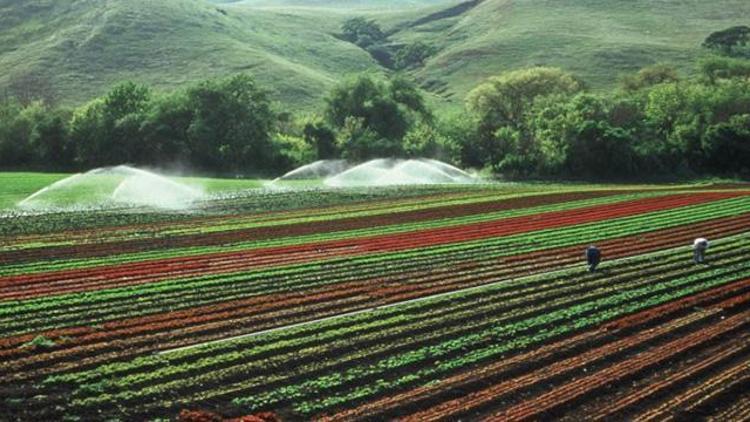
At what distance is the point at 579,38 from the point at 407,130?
7515 cm

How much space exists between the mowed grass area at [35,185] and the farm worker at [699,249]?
45.1 meters

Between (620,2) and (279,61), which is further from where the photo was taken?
(620,2)

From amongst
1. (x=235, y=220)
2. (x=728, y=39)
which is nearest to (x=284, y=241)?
(x=235, y=220)

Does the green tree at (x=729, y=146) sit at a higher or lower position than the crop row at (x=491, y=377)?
higher

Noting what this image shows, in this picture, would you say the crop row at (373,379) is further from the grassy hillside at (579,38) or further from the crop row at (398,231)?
the grassy hillside at (579,38)

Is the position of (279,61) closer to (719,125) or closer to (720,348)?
(719,125)

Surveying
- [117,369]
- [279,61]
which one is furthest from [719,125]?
[279,61]

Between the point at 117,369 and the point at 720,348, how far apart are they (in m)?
15.6

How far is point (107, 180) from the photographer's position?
237ft

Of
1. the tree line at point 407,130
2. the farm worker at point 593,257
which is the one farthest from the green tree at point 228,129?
the farm worker at point 593,257

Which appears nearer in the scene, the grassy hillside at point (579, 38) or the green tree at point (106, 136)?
the green tree at point (106, 136)

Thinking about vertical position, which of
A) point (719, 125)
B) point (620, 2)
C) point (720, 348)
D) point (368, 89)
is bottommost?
point (720, 348)

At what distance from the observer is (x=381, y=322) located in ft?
77.1

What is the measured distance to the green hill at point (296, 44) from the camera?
137625 millimetres
